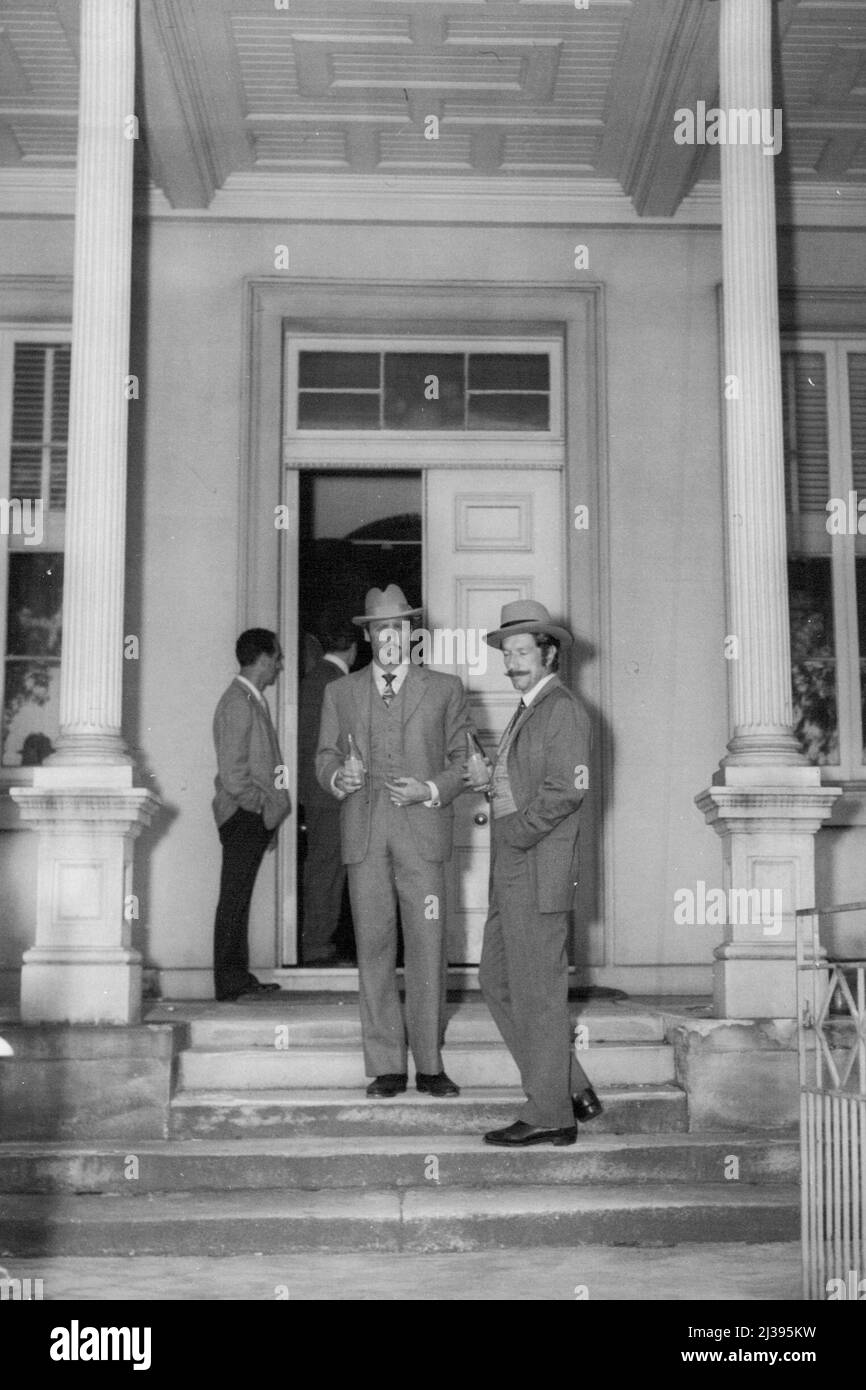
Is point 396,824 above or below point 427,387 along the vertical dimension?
below

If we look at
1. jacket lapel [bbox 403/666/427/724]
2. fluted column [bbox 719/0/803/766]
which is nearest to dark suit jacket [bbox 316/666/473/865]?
jacket lapel [bbox 403/666/427/724]

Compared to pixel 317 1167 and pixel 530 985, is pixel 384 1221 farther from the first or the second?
pixel 530 985

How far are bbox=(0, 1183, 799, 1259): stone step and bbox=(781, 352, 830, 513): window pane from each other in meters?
4.64

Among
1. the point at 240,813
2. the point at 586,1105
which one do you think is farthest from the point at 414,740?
the point at 240,813

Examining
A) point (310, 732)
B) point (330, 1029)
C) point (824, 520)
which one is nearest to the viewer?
point (330, 1029)

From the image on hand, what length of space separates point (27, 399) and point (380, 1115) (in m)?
4.84

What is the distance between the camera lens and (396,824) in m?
6.75

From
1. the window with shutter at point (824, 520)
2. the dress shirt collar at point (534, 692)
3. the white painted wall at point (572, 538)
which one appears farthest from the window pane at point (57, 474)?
the window with shutter at point (824, 520)

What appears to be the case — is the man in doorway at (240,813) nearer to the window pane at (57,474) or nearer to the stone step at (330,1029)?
the stone step at (330,1029)

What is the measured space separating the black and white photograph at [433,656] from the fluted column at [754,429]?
2 cm

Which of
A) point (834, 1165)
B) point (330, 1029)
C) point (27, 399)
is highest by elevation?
point (27, 399)

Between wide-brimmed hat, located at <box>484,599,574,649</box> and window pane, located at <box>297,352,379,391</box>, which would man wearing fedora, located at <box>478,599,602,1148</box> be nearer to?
wide-brimmed hat, located at <box>484,599,574,649</box>
